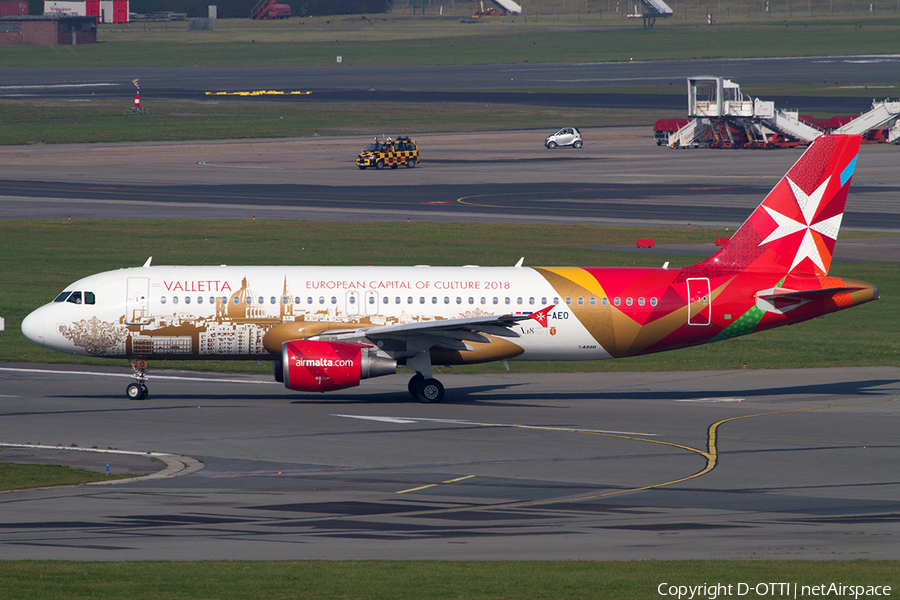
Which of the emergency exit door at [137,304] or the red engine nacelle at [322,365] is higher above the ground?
the emergency exit door at [137,304]

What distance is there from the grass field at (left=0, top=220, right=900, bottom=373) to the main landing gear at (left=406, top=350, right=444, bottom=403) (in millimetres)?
7791

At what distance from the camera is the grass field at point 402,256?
48.8m

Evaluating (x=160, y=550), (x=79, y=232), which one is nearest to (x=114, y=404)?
(x=160, y=550)

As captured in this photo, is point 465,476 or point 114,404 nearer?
point 465,476

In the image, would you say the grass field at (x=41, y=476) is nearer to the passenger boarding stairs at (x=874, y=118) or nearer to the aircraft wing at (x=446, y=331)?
the aircraft wing at (x=446, y=331)

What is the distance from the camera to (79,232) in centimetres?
7606

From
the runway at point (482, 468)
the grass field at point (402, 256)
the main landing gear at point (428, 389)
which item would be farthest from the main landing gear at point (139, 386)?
the main landing gear at point (428, 389)

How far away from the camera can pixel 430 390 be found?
4006cm

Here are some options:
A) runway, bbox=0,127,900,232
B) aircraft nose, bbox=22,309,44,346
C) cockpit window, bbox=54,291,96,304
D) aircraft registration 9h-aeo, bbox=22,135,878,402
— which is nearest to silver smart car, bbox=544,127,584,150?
runway, bbox=0,127,900,232

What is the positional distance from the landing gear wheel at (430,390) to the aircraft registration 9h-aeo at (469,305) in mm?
57

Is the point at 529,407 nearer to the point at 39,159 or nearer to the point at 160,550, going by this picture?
the point at 160,550

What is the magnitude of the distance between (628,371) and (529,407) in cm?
866

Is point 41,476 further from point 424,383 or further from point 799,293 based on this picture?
point 799,293

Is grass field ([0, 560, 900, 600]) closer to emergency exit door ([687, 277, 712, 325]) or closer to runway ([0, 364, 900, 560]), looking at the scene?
runway ([0, 364, 900, 560])
